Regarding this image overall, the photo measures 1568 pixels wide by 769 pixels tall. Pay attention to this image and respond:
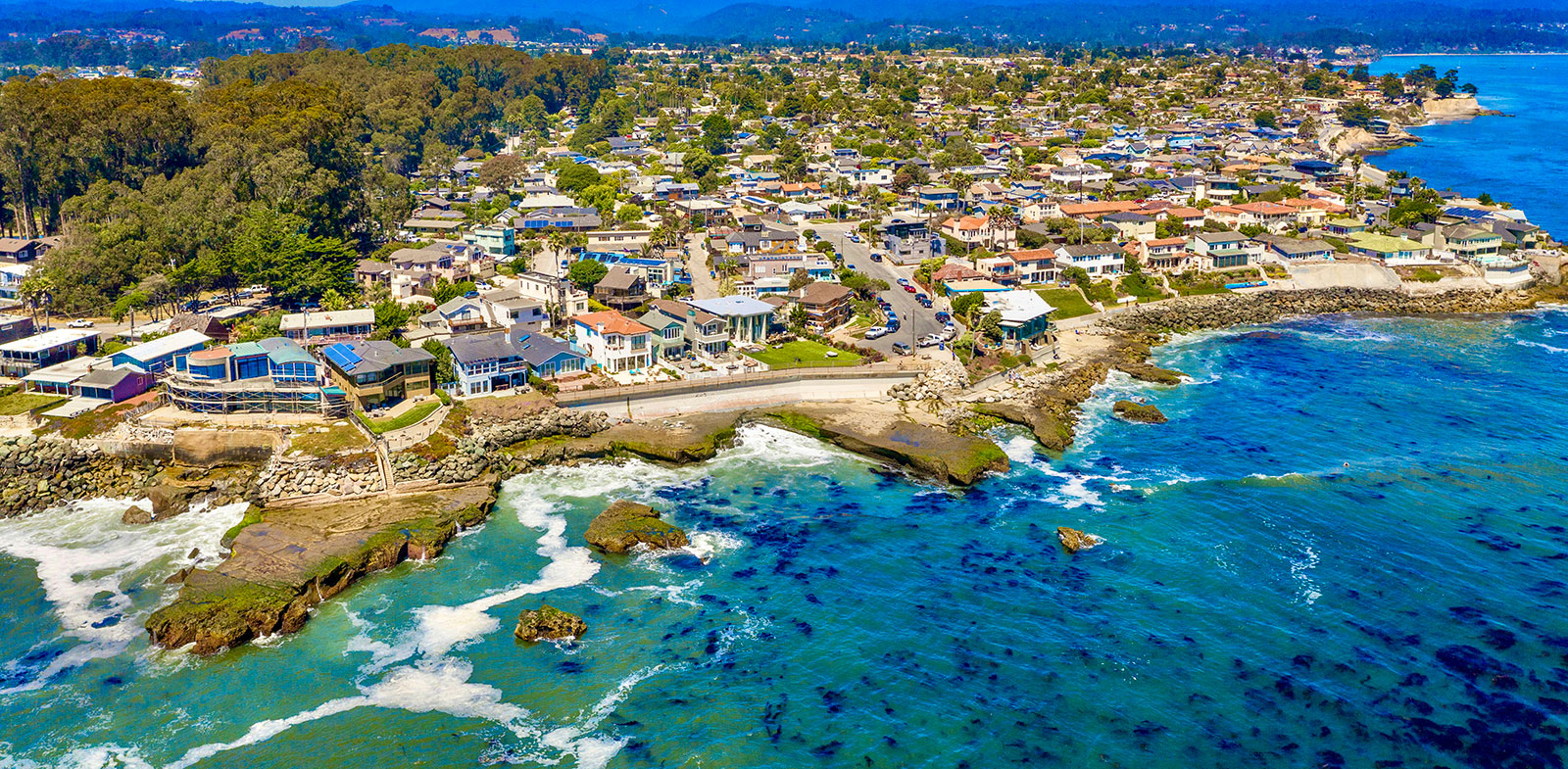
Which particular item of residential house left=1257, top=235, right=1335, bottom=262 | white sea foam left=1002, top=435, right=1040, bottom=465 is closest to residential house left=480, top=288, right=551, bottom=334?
white sea foam left=1002, top=435, right=1040, bottom=465

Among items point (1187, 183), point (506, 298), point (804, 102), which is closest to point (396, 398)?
point (506, 298)

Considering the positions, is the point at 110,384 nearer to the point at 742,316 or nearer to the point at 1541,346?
the point at 742,316

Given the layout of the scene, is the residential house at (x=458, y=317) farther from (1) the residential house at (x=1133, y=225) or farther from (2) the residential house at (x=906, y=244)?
(1) the residential house at (x=1133, y=225)

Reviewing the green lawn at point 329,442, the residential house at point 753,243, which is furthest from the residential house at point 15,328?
the residential house at point 753,243

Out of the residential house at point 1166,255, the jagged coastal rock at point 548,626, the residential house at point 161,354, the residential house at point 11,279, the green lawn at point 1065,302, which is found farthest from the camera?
the residential house at point 1166,255

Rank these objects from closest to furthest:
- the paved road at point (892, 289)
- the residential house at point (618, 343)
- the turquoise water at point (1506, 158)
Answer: the residential house at point (618, 343)
the paved road at point (892, 289)
the turquoise water at point (1506, 158)

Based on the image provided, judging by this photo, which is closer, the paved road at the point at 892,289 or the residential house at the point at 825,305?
the paved road at the point at 892,289

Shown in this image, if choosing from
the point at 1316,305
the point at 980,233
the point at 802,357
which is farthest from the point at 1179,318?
the point at 802,357

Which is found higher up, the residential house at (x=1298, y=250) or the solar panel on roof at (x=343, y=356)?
the residential house at (x=1298, y=250)
